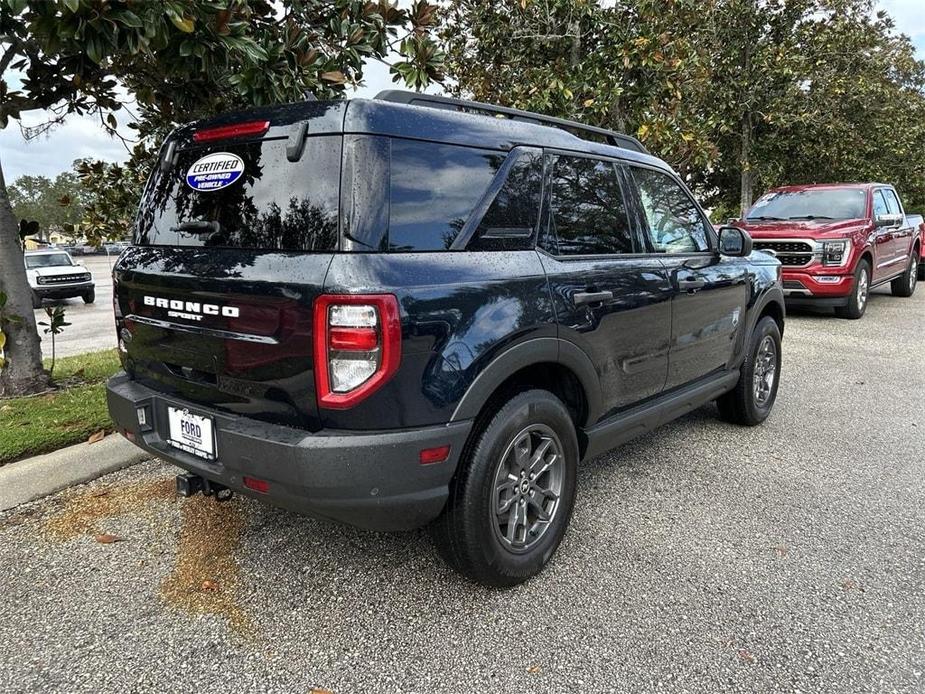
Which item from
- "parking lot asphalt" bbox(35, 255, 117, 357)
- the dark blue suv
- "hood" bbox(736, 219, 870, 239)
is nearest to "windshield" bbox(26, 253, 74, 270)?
"parking lot asphalt" bbox(35, 255, 117, 357)

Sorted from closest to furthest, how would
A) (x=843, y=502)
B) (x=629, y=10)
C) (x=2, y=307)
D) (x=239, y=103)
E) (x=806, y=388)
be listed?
(x=843, y=502) < (x=2, y=307) < (x=239, y=103) < (x=806, y=388) < (x=629, y=10)

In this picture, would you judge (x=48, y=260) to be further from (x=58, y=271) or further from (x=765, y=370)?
(x=765, y=370)

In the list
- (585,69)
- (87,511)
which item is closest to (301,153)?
(87,511)

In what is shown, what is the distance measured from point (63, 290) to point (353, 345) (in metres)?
17.5

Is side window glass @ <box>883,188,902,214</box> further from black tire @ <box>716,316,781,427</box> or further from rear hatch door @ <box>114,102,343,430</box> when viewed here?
rear hatch door @ <box>114,102,343,430</box>

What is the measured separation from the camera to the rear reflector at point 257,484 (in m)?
2.20

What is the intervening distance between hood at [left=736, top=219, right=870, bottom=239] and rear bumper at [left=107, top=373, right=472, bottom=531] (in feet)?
28.5

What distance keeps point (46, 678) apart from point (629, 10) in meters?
9.80

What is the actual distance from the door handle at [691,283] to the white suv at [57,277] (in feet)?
55.3

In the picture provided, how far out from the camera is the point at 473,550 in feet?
7.93

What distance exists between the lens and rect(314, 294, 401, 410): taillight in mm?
2027

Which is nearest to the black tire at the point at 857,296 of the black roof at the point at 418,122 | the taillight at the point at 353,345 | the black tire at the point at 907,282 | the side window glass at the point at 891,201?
the side window glass at the point at 891,201

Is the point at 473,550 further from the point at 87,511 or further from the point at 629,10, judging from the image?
the point at 629,10

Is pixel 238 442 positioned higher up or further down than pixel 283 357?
further down
